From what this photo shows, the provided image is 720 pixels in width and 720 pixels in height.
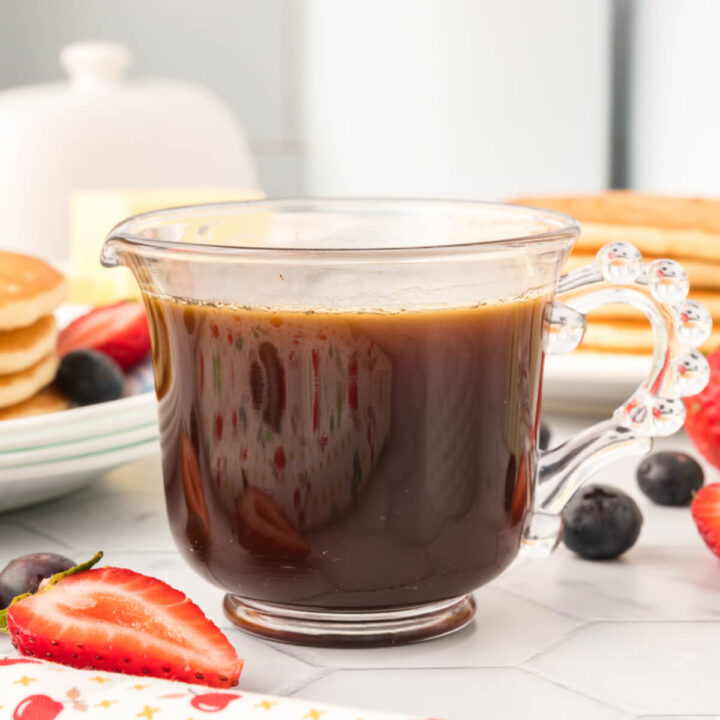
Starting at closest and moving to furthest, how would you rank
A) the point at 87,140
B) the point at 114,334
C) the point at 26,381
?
1. the point at 26,381
2. the point at 114,334
3. the point at 87,140

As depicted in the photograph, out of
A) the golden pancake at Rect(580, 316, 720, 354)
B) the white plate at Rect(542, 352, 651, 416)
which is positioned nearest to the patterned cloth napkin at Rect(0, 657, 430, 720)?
the white plate at Rect(542, 352, 651, 416)

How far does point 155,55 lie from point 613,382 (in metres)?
2.80

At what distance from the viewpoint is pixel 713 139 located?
2.56 m

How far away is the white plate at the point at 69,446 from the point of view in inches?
36.2

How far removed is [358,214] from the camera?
894 millimetres

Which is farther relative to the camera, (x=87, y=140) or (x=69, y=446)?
(x=87, y=140)

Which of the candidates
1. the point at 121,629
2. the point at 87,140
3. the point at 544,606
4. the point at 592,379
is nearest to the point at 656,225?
the point at 592,379

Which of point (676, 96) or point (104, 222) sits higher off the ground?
point (676, 96)

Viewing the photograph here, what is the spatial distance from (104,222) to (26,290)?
1409mm

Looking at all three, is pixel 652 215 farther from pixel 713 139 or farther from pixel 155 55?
pixel 155 55

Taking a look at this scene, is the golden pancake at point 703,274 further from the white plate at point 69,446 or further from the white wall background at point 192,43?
the white wall background at point 192,43

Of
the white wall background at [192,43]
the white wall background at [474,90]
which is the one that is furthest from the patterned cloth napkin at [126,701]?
the white wall background at [192,43]

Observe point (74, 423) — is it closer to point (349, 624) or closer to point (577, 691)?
point (349, 624)

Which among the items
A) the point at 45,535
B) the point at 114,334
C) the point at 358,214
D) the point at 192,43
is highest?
the point at 192,43
